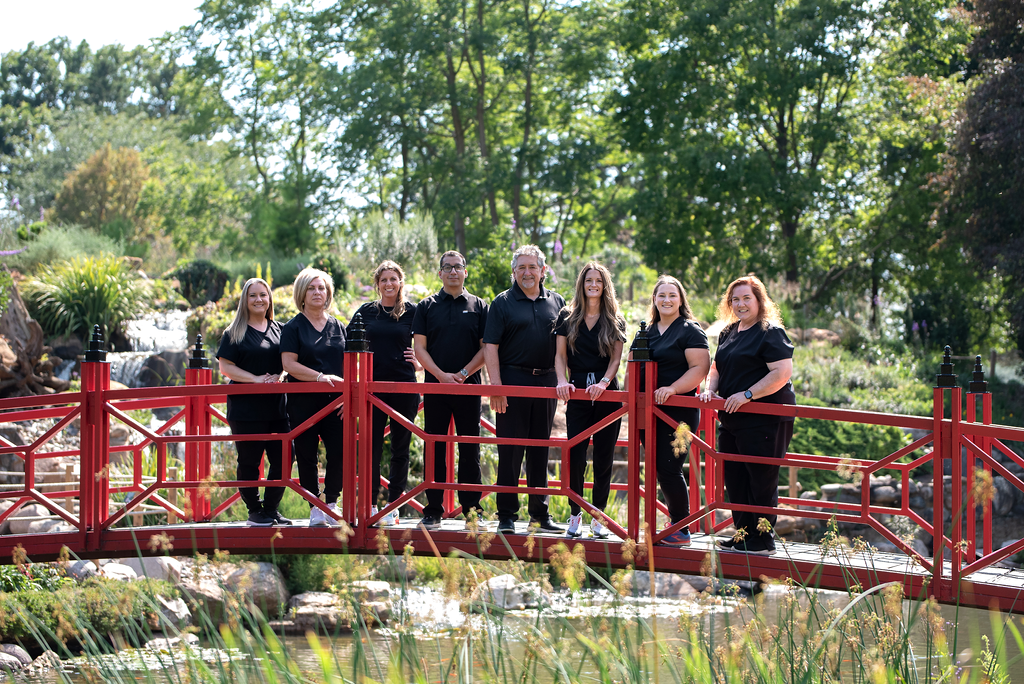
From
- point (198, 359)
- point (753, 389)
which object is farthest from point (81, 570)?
point (753, 389)

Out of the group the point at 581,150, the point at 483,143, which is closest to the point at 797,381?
the point at 581,150

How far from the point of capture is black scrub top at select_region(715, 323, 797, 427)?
17.0 ft

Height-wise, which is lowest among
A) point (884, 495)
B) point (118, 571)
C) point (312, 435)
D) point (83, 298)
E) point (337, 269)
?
point (118, 571)

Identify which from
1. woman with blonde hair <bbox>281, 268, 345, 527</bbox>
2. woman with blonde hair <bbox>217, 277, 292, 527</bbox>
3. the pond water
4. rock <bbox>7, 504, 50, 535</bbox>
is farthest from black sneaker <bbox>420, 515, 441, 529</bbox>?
rock <bbox>7, 504, 50, 535</bbox>

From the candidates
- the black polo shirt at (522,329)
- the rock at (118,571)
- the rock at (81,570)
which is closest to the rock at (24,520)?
the rock at (81,570)

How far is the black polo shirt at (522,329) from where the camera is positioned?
5.67 meters

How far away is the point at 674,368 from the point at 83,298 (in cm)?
1242

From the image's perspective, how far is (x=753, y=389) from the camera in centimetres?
514

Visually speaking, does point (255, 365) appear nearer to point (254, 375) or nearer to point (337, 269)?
point (254, 375)

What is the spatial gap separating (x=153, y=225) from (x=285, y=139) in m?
6.06

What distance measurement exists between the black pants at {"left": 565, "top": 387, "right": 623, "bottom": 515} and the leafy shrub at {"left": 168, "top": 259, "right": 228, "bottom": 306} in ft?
50.2

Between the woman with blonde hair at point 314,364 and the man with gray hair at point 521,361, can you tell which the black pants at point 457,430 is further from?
the woman with blonde hair at point 314,364

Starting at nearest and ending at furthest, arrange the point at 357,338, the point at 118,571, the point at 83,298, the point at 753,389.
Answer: the point at 753,389, the point at 357,338, the point at 118,571, the point at 83,298

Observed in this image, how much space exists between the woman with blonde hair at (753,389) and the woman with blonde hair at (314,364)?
7.57 feet
